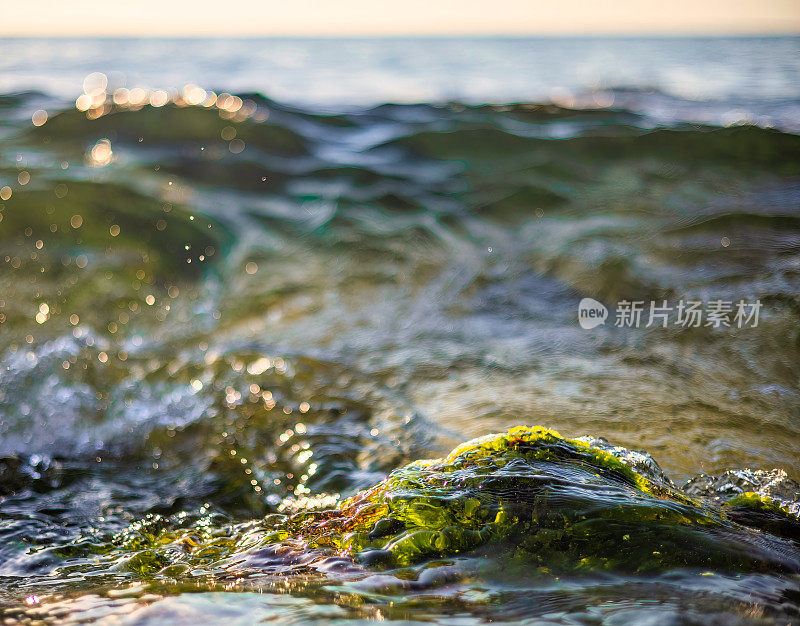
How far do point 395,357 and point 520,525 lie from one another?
207cm

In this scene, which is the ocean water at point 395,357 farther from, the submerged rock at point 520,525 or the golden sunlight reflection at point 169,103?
the golden sunlight reflection at point 169,103

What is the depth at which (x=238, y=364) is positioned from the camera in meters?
3.54

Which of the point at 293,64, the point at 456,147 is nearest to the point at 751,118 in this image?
the point at 456,147

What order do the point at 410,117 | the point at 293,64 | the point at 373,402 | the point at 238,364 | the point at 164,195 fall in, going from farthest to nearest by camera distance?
the point at 293,64 → the point at 410,117 → the point at 164,195 → the point at 238,364 → the point at 373,402

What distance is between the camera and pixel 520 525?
162cm

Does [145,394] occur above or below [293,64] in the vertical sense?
below

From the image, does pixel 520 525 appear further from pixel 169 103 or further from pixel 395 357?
pixel 169 103

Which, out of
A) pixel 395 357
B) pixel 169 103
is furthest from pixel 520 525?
pixel 169 103

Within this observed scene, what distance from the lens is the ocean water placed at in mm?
1543

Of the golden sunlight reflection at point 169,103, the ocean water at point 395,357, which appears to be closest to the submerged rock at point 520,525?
the ocean water at point 395,357

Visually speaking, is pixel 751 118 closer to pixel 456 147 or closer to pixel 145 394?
pixel 456 147

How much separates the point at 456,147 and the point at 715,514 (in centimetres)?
684

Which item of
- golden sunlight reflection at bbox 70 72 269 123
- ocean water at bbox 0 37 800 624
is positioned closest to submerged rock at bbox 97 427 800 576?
ocean water at bbox 0 37 800 624

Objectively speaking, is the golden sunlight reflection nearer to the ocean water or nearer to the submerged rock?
the ocean water
